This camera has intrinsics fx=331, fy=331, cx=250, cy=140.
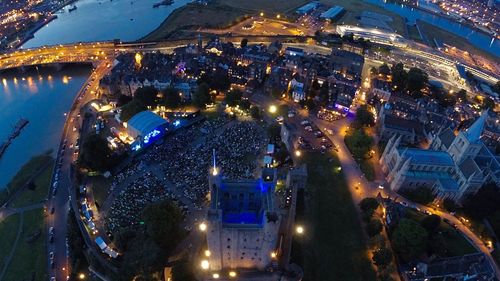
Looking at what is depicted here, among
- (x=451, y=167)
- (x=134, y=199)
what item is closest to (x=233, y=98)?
(x=134, y=199)

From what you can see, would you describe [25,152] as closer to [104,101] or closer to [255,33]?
[104,101]

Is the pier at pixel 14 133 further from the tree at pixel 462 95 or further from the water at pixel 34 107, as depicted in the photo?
the tree at pixel 462 95

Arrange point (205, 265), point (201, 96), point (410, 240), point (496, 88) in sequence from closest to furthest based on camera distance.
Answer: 1. point (205, 265)
2. point (410, 240)
3. point (201, 96)
4. point (496, 88)

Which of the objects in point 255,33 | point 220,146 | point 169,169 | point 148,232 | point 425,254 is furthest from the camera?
point 255,33

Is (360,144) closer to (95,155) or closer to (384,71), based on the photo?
(384,71)

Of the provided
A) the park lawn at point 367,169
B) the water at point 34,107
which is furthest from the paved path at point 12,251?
the park lawn at point 367,169

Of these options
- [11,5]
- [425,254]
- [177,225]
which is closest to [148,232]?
[177,225]

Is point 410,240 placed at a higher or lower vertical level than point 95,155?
lower
